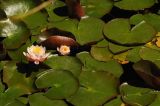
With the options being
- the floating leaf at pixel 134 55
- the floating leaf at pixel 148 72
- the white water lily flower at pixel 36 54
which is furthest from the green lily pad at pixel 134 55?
the white water lily flower at pixel 36 54

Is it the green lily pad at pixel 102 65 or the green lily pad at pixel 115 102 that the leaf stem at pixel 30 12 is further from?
the green lily pad at pixel 115 102

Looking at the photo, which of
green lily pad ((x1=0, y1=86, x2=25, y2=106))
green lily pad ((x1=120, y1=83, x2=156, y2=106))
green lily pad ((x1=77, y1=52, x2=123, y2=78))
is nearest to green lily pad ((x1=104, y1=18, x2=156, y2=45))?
green lily pad ((x1=77, y1=52, x2=123, y2=78))

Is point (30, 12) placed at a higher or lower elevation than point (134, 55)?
higher

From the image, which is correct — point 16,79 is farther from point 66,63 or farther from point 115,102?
point 115,102

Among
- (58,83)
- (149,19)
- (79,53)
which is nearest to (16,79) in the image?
(58,83)

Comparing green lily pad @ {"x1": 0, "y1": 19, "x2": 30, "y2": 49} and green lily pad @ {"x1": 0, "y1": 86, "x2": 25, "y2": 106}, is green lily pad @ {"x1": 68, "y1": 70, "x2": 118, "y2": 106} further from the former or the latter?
green lily pad @ {"x1": 0, "y1": 19, "x2": 30, "y2": 49}
